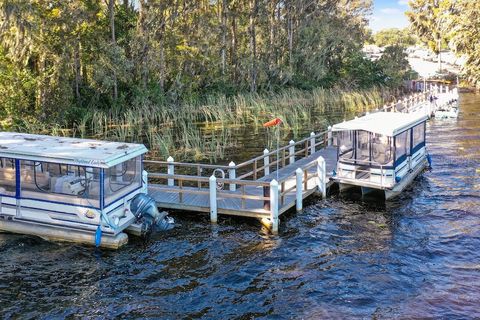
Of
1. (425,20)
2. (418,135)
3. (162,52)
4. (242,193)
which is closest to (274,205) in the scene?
(242,193)

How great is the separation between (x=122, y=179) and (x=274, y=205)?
4.72 metres

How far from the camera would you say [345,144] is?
2058 centimetres

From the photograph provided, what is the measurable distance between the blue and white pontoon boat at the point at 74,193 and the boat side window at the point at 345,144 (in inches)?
313

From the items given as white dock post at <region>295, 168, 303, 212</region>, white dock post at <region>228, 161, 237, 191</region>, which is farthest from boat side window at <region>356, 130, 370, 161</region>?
white dock post at <region>228, 161, 237, 191</region>

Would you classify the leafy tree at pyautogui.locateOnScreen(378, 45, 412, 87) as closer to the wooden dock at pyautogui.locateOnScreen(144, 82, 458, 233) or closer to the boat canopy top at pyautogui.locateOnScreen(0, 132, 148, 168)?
the wooden dock at pyautogui.locateOnScreen(144, 82, 458, 233)

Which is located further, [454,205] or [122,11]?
[122,11]

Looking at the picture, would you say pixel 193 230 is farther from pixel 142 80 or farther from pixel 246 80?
pixel 246 80

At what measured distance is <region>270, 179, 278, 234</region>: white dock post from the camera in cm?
1632

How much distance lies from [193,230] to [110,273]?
11.9 feet

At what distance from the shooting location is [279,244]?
1583cm

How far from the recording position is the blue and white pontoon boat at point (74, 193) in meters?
15.1

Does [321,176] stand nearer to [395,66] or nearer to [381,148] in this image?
[381,148]

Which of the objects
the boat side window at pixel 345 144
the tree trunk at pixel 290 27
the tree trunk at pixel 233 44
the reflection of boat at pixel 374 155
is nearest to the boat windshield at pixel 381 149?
the reflection of boat at pixel 374 155

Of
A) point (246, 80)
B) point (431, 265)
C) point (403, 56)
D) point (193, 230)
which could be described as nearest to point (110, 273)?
point (193, 230)
